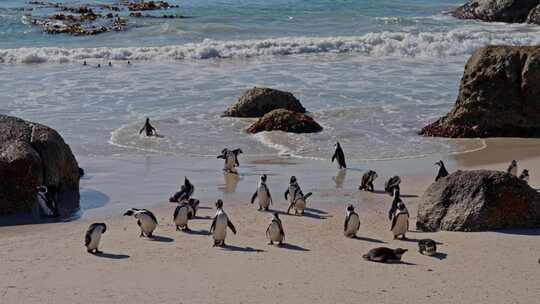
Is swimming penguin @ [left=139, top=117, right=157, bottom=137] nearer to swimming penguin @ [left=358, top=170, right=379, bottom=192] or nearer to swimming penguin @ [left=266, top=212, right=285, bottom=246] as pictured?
swimming penguin @ [left=358, top=170, right=379, bottom=192]

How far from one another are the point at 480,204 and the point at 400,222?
1.10m

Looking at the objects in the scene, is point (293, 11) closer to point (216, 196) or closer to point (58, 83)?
point (58, 83)

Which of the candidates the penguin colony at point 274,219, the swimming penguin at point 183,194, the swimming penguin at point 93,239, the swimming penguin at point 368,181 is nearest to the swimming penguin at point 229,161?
the penguin colony at point 274,219

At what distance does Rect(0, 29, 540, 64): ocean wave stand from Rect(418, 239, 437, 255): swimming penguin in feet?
81.7

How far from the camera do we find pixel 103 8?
168 ft

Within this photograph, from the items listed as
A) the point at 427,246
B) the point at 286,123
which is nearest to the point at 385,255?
the point at 427,246

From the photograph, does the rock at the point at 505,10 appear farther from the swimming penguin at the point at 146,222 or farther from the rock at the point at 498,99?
the swimming penguin at the point at 146,222

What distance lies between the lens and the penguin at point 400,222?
42.2 feet

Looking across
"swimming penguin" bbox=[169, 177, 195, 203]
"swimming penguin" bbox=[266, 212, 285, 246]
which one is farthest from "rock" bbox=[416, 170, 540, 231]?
"swimming penguin" bbox=[169, 177, 195, 203]

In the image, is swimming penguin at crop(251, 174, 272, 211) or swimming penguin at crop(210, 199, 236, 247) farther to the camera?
swimming penguin at crop(251, 174, 272, 211)

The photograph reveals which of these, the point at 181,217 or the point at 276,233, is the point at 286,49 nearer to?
the point at 181,217

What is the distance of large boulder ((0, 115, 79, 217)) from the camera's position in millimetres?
14555

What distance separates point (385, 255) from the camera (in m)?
11.6

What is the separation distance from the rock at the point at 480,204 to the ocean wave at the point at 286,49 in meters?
23.4
